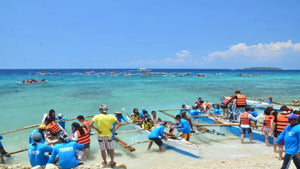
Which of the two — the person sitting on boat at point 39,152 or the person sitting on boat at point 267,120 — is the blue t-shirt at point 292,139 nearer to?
the person sitting on boat at point 267,120

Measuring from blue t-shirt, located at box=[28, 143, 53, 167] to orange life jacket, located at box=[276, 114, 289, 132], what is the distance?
698cm

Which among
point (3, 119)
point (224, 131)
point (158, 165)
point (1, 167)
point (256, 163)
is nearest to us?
point (1, 167)

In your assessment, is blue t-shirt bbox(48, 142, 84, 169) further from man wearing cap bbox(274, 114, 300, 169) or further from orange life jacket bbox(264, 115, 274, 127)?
orange life jacket bbox(264, 115, 274, 127)

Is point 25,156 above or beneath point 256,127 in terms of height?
beneath

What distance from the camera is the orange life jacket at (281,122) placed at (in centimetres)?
713

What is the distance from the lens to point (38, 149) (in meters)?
5.50

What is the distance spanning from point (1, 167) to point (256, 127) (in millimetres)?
10231

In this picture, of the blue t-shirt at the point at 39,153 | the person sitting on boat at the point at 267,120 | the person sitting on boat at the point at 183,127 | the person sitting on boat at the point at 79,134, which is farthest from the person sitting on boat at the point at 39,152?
the person sitting on boat at the point at 267,120

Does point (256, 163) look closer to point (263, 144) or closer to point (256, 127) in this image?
point (263, 144)

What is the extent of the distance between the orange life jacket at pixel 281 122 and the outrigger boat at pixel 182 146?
2755mm

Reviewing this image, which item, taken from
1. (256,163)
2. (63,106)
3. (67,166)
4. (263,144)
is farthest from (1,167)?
(63,106)

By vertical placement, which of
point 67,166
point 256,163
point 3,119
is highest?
point 67,166

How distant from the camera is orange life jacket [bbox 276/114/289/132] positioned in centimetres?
713

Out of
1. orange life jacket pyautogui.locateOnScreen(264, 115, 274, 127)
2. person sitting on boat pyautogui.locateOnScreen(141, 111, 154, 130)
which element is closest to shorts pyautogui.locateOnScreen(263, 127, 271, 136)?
orange life jacket pyautogui.locateOnScreen(264, 115, 274, 127)
